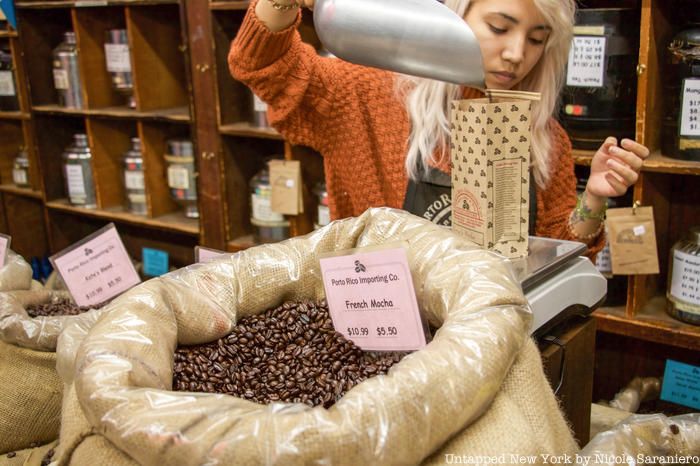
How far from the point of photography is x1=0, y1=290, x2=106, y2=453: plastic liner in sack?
1.17 metres

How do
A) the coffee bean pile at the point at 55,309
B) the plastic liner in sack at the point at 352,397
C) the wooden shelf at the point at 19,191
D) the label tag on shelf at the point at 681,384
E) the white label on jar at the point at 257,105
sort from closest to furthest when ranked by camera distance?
1. the plastic liner in sack at the point at 352,397
2. the coffee bean pile at the point at 55,309
3. the label tag on shelf at the point at 681,384
4. the white label on jar at the point at 257,105
5. the wooden shelf at the point at 19,191

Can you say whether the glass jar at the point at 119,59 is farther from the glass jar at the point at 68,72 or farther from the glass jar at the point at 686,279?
the glass jar at the point at 686,279

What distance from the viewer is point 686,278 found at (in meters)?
1.71

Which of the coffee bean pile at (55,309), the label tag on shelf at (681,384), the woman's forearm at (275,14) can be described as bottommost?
the label tag on shelf at (681,384)

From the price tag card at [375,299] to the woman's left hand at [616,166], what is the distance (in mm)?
553

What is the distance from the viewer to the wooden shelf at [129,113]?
245cm

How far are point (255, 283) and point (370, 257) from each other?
0.18 m

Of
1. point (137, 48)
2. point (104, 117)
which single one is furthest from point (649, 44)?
point (104, 117)

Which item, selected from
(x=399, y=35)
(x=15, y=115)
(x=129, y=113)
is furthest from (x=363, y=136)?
(x=15, y=115)

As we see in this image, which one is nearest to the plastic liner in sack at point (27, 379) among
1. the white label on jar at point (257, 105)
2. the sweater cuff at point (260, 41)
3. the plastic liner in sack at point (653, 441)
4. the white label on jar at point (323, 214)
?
the sweater cuff at point (260, 41)

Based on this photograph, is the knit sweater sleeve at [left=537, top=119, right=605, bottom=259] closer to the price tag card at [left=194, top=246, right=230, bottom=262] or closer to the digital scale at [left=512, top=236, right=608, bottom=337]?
the digital scale at [left=512, top=236, right=608, bottom=337]

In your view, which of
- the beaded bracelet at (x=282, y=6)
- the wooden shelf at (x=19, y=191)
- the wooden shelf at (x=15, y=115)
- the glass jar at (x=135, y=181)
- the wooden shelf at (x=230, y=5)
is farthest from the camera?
the wooden shelf at (x=19, y=191)

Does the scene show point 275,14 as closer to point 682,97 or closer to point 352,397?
point 352,397

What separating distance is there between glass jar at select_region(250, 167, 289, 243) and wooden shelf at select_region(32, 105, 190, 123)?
0.35 meters
